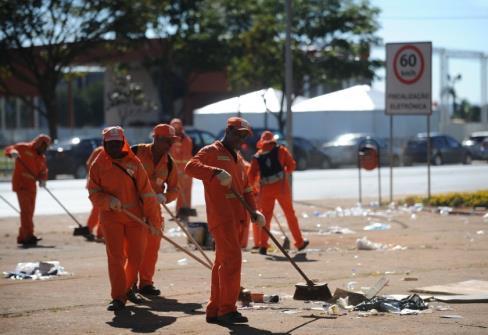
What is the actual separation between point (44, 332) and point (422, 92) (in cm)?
1521

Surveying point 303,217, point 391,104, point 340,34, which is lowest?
point 303,217

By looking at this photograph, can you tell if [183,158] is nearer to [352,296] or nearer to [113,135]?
[113,135]

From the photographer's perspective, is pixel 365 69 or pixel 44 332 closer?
pixel 44 332

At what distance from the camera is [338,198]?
88.4 ft

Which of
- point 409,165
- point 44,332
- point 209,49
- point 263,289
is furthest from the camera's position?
point 209,49

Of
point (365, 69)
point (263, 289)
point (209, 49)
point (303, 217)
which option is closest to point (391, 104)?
point (303, 217)

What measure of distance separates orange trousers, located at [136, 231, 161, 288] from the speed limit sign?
1249 cm

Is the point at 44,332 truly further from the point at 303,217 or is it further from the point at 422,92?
the point at 422,92

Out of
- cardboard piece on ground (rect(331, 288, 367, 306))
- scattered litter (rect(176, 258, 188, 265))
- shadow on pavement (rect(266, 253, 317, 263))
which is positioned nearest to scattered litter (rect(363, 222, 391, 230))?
shadow on pavement (rect(266, 253, 317, 263))

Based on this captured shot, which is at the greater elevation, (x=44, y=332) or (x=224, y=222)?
(x=224, y=222)

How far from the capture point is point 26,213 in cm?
1697

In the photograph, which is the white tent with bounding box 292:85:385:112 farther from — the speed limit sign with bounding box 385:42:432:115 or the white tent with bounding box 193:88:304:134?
the speed limit sign with bounding box 385:42:432:115

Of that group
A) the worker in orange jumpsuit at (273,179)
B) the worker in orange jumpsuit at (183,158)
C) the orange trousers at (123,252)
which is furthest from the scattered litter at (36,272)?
the worker in orange jumpsuit at (183,158)

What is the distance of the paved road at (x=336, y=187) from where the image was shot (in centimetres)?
2529
